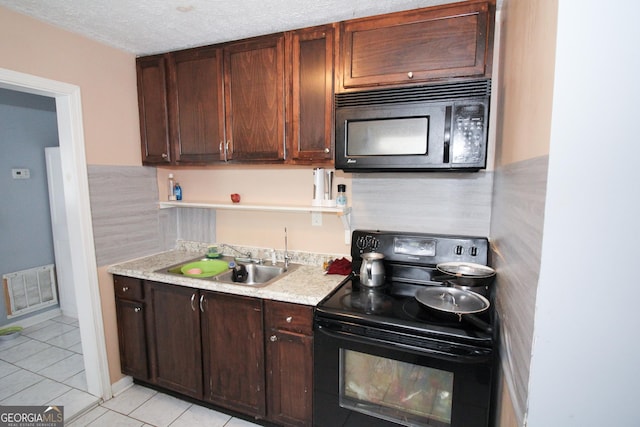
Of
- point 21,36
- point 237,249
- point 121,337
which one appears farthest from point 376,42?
point 121,337

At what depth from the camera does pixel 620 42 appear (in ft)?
2.05

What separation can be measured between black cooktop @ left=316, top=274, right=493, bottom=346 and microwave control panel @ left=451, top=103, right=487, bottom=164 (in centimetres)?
73

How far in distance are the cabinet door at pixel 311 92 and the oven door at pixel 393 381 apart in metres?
1.01

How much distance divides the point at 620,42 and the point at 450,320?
110 cm

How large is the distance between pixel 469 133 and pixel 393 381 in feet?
4.01

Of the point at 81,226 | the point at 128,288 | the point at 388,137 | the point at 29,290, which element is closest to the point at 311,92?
the point at 388,137

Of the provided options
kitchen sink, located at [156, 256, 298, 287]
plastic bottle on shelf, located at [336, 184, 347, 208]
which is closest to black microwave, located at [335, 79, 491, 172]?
plastic bottle on shelf, located at [336, 184, 347, 208]

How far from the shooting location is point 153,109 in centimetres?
234

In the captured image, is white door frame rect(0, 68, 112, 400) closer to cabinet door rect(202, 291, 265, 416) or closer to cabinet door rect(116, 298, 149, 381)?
cabinet door rect(116, 298, 149, 381)

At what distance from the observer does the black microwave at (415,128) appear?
1487mm

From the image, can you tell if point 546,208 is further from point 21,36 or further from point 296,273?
point 21,36

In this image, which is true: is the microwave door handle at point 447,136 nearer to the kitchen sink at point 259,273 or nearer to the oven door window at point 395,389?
the oven door window at point 395,389

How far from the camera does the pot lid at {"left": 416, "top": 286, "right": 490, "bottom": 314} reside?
1.41m

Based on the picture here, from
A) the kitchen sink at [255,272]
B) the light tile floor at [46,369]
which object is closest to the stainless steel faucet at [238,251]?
the kitchen sink at [255,272]
